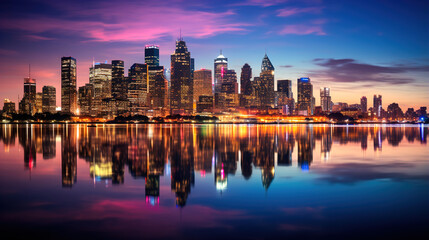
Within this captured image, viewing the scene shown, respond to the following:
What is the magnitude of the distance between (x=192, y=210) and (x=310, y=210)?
4.30m

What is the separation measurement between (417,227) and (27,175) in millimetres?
20712

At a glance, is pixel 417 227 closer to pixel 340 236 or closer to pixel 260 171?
pixel 340 236

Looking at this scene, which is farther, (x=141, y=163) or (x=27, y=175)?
(x=141, y=163)

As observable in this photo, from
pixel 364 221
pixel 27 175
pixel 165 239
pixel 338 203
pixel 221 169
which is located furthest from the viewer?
pixel 221 169

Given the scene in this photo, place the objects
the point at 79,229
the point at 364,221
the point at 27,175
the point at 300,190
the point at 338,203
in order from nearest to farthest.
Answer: the point at 79,229 < the point at 364,221 < the point at 338,203 < the point at 300,190 < the point at 27,175

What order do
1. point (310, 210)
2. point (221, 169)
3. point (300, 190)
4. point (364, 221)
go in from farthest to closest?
point (221, 169), point (300, 190), point (310, 210), point (364, 221)

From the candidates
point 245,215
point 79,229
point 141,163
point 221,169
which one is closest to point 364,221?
point 245,215

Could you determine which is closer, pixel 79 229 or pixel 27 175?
pixel 79 229

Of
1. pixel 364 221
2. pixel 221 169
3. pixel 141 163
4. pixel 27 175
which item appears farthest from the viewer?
pixel 141 163

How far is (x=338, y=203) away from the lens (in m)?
14.3

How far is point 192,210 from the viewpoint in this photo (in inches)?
522

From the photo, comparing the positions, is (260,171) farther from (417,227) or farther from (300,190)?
(417,227)

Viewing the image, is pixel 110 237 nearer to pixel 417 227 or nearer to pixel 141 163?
pixel 417 227

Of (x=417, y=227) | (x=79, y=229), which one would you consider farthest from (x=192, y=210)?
(x=417, y=227)
